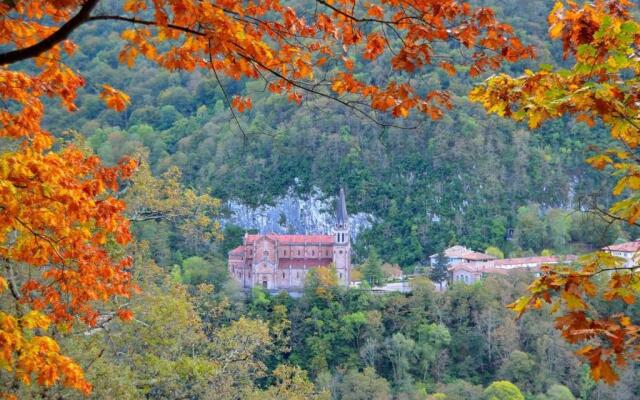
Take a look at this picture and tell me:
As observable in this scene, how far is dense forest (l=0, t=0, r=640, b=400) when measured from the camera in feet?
10.6

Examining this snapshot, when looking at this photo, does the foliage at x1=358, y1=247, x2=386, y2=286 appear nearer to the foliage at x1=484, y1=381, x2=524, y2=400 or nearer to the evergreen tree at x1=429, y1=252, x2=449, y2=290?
the evergreen tree at x1=429, y1=252, x2=449, y2=290

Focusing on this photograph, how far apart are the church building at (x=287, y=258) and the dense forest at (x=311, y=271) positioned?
167 centimetres

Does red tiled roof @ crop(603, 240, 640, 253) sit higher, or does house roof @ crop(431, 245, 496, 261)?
house roof @ crop(431, 245, 496, 261)

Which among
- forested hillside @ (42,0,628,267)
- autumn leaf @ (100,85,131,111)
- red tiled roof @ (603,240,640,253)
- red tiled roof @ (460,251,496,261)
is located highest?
forested hillside @ (42,0,628,267)

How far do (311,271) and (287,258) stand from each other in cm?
389

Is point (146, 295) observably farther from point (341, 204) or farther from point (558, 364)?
point (341, 204)

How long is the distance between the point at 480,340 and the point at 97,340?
2071cm

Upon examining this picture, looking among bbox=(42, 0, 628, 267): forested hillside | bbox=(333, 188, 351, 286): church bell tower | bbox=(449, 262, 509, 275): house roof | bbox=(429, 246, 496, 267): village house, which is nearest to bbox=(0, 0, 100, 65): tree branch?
bbox=(449, 262, 509, 275): house roof

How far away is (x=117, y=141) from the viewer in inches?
1636

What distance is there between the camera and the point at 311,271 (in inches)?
1171

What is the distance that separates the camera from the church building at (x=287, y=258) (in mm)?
32656

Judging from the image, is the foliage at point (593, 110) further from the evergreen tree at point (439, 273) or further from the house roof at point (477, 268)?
the evergreen tree at point (439, 273)

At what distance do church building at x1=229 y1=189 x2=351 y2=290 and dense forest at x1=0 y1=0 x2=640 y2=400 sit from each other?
167 centimetres

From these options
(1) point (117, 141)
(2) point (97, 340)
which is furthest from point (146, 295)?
(1) point (117, 141)
